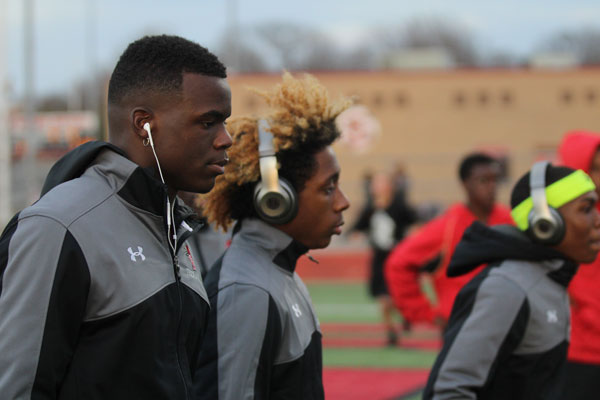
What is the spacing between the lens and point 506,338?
3.38m

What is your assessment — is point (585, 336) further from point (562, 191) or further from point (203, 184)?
point (203, 184)

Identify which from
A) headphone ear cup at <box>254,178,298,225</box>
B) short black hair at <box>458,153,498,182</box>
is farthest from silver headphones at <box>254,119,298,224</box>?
short black hair at <box>458,153,498,182</box>

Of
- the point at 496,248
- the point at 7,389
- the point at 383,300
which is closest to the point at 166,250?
the point at 7,389

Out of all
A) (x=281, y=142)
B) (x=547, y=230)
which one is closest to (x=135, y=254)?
(x=281, y=142)

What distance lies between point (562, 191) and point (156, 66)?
2.16 meters

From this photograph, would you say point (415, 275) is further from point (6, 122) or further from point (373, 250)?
point (6, 122)

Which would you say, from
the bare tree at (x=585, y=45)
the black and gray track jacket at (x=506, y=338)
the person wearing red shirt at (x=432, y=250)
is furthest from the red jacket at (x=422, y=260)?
the bare tree at (x=585, y=45)

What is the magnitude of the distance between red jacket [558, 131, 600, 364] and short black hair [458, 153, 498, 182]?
8.52 feet

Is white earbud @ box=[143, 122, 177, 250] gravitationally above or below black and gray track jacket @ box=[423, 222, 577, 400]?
above

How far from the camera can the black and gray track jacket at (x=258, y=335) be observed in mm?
2879

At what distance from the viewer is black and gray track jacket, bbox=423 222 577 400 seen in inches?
133

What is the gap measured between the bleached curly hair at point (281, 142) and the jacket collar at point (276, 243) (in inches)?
4.2

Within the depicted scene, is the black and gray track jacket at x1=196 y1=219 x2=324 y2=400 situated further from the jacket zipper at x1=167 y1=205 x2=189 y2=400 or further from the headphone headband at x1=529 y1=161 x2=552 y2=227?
the headphone headband at x1=529 y1=161 x2=552 y2=227

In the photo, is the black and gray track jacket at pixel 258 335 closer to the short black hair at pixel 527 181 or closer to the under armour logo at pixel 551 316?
the under armour logo at pixel 551 316
